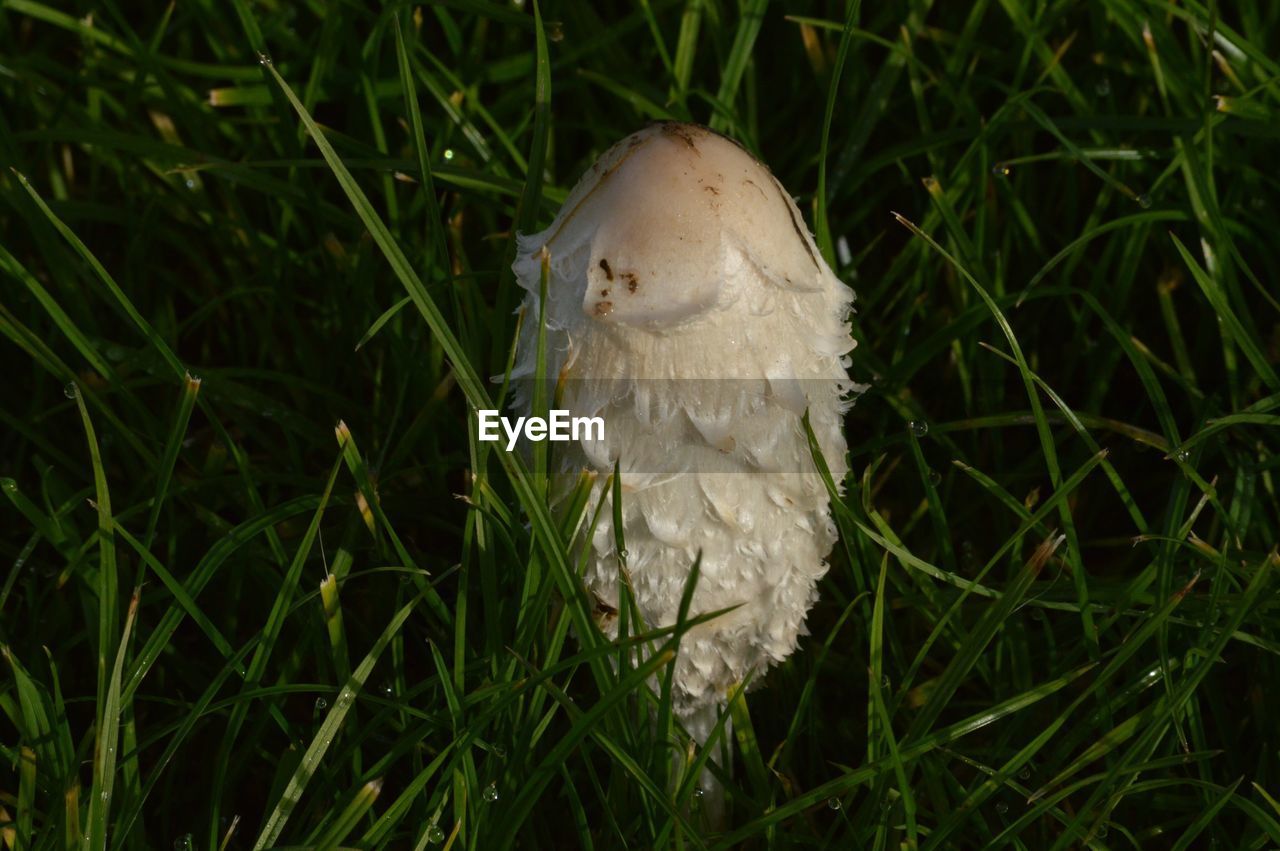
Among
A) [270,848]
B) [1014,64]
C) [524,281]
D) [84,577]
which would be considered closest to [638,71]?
[1014,64]

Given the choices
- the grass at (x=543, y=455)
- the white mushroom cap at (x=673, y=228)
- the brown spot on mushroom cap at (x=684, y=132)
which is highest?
the brown spot on mushroom cap at (x=684, y=132)

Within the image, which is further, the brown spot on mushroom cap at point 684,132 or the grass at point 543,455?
the grass at point 543,455

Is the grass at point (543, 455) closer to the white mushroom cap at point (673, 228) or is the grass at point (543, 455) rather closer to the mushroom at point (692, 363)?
the mushroom at point (692, 363)

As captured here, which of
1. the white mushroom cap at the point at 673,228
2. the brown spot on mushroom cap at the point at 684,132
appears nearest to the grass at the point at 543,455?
the white mushroom cap at the point at 673,228

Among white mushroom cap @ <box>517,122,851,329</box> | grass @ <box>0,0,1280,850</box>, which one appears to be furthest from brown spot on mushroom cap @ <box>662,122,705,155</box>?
grass @ <box>0,0,1280,850</box>

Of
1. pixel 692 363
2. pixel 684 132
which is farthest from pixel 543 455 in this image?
pixel 684 132

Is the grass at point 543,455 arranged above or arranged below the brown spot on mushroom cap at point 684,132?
below

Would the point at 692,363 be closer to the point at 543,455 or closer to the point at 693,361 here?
the point at 693,361
